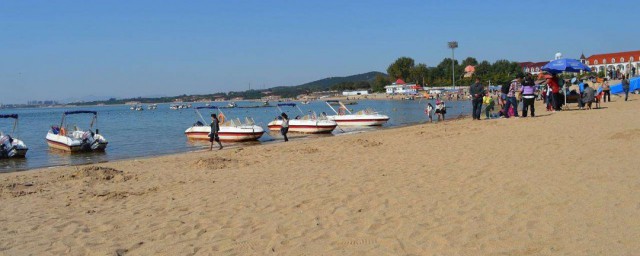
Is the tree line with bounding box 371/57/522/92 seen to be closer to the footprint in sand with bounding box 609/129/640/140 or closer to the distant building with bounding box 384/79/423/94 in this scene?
the distant building with bounding box 384/79/423/94

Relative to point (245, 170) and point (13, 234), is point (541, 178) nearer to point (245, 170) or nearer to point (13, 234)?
point (245, 170)

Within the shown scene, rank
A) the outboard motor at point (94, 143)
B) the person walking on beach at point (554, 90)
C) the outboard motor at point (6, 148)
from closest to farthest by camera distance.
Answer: the outboard motor at point (6, 148), the person walking on beach at point (554, 90), the outboard motor at point (94, 143)

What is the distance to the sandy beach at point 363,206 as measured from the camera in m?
5.32

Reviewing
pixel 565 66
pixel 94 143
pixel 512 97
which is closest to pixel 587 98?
pixel 565 66

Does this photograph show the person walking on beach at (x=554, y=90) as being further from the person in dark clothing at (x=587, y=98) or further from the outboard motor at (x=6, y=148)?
the outboard motor at (x=6, y=148)

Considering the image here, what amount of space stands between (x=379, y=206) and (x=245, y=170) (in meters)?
5.79

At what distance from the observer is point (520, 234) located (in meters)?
5.26

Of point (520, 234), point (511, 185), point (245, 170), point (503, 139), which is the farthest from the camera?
point (503, 139)

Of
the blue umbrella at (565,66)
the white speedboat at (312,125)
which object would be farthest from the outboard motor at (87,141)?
the blue umbrella at (565,66)

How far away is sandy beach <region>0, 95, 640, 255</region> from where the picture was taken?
17.4 ft

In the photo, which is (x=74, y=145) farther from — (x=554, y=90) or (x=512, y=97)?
(x=554, y=90)

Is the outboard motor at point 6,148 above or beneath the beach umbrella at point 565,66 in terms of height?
beneath

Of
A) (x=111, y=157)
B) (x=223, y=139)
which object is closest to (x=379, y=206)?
(x=111, y=157)

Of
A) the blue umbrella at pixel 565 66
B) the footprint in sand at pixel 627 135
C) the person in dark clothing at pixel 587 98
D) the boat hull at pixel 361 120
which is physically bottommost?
the boat hull at pixel 361 120
